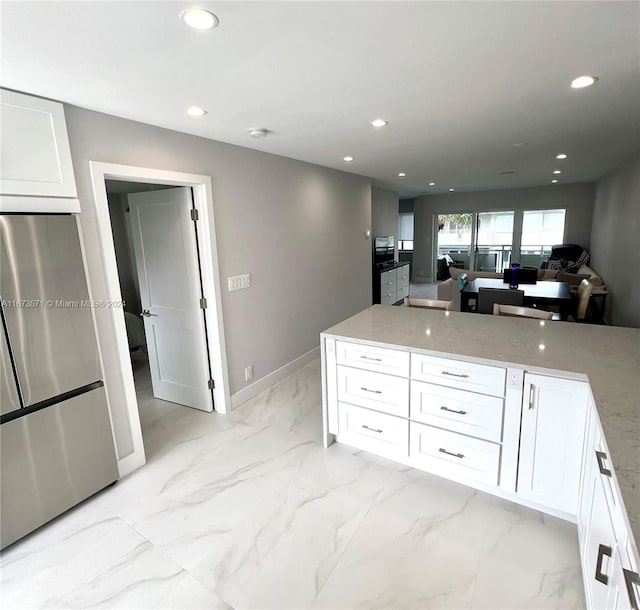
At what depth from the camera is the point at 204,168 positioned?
9.77 feet

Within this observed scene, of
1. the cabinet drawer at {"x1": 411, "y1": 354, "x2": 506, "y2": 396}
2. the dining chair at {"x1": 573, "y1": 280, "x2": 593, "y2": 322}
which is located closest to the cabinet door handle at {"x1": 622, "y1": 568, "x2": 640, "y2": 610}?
the cabinet drawer at {"x1": 411, "y1": 354, "x2": 506, "y2": 396}

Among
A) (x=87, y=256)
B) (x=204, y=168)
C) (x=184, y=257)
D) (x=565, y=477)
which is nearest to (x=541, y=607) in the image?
(x=565, y=477)

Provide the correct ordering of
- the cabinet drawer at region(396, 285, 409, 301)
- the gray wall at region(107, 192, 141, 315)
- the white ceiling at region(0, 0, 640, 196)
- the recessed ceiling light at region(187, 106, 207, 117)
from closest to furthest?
the white ceiling at region(0, 0, 640, 196)
the recessed ceiling light at region(187, 106, 207, 117)
the gray wall at region(107, 192, 141, 315)
the cabinet drawer at region(396, 285, 409, 301)

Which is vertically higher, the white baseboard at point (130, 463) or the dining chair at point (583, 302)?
the dining chair at point (583, 302)

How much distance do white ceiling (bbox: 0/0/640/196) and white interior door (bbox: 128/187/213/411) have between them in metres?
0.79

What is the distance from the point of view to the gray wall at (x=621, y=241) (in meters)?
4.16

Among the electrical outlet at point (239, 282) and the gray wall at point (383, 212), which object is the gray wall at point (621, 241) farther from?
the electrical outlet at point (239, 282)

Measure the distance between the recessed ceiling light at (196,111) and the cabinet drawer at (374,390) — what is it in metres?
1.93

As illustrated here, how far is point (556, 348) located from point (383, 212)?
20.2 ft

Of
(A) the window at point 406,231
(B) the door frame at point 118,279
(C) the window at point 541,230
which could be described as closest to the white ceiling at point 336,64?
(B) the door frame at point 118,279

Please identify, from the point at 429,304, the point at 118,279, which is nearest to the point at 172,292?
the point at 118,279

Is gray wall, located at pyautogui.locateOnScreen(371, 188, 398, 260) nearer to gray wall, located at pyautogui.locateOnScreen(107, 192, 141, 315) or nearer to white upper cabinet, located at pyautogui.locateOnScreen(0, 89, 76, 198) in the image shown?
gray wall, located at pyautogui.locateOnScreen(107, 192, 141, 315)

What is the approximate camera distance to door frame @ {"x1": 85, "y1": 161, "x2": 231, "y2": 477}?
229cm

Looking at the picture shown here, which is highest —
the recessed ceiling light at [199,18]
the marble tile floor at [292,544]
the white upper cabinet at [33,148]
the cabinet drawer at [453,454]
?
the recessed ceiling light at [199,18]
